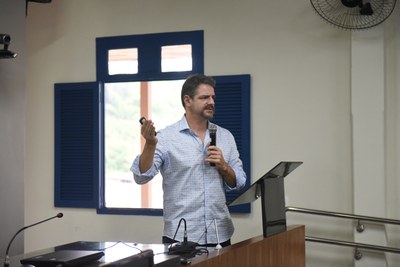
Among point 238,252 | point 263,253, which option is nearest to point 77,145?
point 263,253

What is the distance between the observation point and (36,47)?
205 inches

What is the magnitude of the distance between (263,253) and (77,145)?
2527mm

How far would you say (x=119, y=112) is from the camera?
Answer: 5.05 metres

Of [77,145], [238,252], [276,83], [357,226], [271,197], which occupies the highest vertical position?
[276,83]

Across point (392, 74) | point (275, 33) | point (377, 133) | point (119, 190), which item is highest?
point (275, 33)

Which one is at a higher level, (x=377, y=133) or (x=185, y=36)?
(x=185, y=36)

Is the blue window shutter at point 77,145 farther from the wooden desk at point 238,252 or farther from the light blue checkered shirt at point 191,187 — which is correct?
the wooden desk at point 238,252

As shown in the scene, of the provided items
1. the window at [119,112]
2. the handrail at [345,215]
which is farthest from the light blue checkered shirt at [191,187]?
the window at [119,112]

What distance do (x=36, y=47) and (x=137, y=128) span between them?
1.13 m

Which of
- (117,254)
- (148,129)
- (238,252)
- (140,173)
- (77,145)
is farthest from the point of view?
(77,145)

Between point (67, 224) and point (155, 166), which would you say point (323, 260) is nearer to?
point (155, 166)

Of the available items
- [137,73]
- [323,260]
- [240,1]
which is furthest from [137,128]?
[323,260]

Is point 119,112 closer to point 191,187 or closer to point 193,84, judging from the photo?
point 193,84

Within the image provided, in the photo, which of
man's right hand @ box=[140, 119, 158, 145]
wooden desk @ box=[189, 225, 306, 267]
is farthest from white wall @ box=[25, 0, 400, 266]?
man's right hand @ box=[140, 119, 158, 145]
